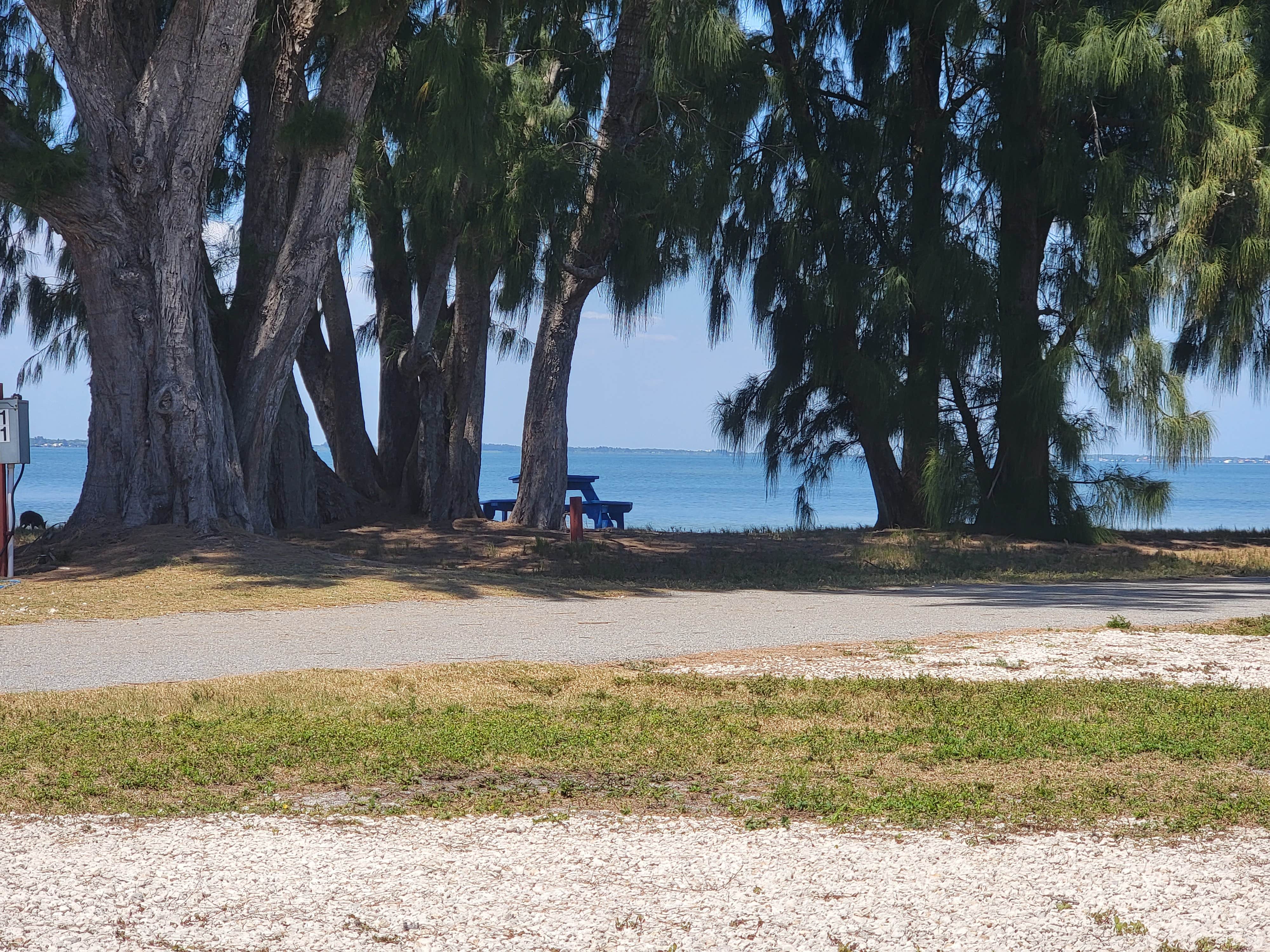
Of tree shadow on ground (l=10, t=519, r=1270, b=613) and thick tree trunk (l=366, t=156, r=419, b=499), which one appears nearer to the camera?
tree shadow on ground (l=10, t=519, r=1270, b=613)

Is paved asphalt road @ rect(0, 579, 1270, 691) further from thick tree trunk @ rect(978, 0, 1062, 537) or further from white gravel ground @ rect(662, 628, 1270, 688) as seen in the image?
thick tree trunk @ rect(978, 0, 1062, 537)

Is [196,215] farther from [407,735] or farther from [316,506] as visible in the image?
[407,735]

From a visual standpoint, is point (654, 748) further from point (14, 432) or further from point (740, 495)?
point (740, 495)

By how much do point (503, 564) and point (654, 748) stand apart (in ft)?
29.6

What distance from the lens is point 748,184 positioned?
17.6 meters

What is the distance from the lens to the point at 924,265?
55.6 feet

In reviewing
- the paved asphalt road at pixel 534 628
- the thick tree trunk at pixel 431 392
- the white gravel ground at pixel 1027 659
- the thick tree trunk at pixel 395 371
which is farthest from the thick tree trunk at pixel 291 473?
the white gravel ground at pixel 1027 659

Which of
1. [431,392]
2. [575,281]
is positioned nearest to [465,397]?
[431,392]

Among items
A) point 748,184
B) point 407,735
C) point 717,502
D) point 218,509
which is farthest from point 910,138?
point 717,502

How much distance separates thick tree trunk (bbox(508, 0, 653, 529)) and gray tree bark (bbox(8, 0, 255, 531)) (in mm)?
4930

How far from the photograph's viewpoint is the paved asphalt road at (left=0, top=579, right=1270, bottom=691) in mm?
7547

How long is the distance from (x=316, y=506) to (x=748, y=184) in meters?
7.25

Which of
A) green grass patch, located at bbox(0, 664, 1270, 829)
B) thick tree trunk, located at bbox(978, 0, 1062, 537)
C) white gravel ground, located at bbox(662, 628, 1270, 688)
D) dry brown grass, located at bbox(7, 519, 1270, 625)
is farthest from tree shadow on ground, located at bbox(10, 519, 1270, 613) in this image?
green grass patch, located at bbox(0, 664, 1270, 829)

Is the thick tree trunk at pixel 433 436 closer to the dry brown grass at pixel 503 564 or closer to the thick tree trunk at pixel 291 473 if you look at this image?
the dry brown grass at pixel 503 564
